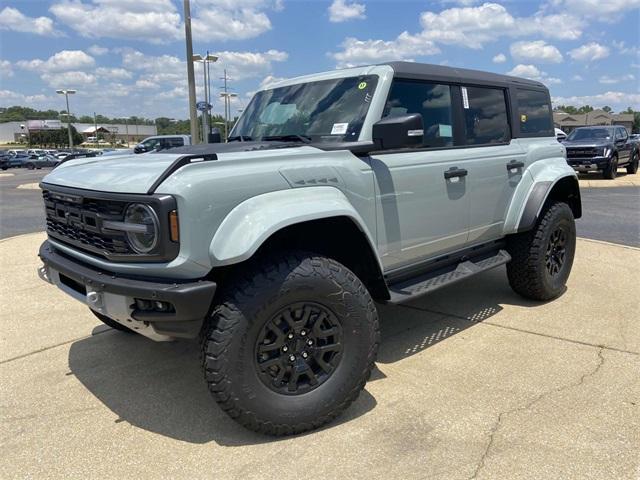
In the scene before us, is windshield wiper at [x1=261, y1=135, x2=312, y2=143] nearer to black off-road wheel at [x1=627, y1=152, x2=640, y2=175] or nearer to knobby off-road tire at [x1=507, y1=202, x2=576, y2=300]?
knobby off-road tire at [x1=507, y1=202, x2=576, y2=300]

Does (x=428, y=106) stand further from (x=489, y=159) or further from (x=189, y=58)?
(x=189, y=58)

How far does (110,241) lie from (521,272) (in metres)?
3.48

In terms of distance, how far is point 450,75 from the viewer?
3.97 metres

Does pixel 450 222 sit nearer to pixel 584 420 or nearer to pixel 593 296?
pixel 584 420

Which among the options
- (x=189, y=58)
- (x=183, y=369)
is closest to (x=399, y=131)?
(x=183, y=369)

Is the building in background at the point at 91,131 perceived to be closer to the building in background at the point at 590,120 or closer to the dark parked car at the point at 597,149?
the building in background at the point at 590,120

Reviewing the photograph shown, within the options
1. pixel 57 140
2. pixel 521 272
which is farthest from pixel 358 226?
pixel 57 140

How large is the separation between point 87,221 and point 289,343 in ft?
4.08

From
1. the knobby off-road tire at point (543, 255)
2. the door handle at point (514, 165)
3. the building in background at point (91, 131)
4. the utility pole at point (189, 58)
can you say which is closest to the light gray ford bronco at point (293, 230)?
the door handle at point (514, 165)

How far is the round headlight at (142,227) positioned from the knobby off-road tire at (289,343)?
439mm

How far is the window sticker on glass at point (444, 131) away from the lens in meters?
3.84

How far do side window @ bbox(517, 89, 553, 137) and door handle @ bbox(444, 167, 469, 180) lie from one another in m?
1.20

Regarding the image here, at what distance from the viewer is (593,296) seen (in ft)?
16.6

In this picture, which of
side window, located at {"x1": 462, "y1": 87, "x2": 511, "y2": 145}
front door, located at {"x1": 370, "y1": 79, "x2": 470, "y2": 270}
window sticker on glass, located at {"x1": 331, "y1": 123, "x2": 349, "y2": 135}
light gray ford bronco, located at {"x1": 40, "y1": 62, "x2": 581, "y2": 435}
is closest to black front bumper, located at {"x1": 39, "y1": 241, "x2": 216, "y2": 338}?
light gray ford bronco, located at {"x1": 40, "y1": 62, "x2": 581, "y2": 435}
